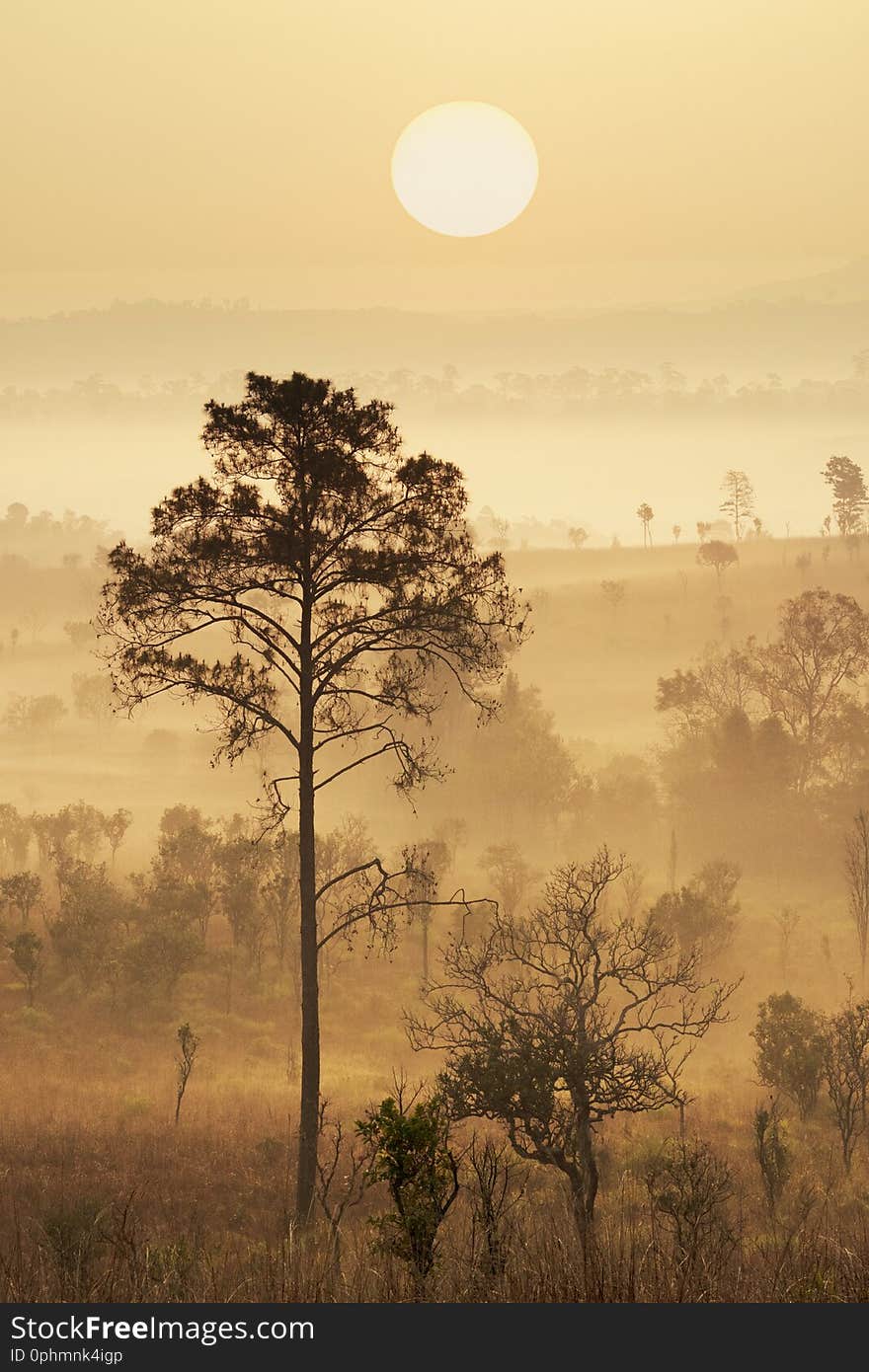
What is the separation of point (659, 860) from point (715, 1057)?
32795mm

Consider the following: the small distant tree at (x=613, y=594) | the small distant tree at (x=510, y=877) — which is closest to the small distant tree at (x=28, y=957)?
the small distant tree at (x=510, y=877)

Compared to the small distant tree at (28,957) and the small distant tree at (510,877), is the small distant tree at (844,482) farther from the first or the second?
the small distant tree at (28,957)

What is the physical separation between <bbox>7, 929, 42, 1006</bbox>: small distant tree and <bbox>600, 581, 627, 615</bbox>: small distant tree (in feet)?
390

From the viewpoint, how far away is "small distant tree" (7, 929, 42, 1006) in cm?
5016

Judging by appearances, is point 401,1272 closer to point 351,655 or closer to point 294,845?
point 351,655

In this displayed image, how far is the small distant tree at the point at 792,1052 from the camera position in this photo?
39344 millimetres

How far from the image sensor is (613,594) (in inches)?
6383

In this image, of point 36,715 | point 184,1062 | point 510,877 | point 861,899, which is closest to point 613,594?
point 36,715

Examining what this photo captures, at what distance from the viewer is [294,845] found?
59.2m

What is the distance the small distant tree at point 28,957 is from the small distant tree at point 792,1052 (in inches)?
1234

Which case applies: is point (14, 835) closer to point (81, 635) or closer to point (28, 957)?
point (28, 957)

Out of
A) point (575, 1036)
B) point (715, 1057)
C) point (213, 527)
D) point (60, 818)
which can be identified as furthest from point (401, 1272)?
point (60, 818)

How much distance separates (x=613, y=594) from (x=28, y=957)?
12278cm

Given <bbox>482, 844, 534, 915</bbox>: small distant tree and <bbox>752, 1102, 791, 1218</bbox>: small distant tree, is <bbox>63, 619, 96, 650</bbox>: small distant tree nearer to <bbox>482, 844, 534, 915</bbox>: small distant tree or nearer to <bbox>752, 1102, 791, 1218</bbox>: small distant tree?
<bbox>482, 844, 534, 915</bbox>: small distant tree
